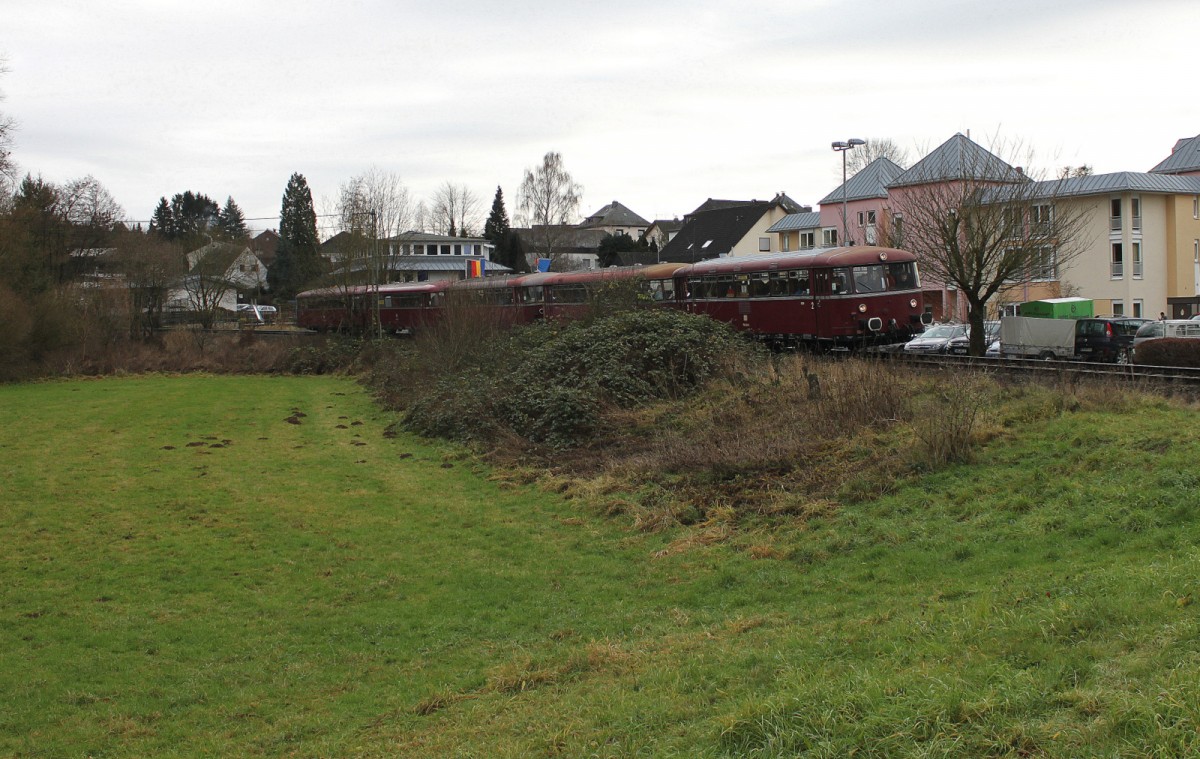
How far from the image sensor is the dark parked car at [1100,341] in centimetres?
3000

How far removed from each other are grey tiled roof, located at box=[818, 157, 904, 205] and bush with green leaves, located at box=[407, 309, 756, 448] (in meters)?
45.5

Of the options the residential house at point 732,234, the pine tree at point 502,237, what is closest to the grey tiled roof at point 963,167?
the residential house at point 732,234

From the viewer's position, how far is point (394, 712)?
8.23 metres

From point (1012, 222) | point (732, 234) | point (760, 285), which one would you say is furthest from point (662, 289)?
point (732, 234)

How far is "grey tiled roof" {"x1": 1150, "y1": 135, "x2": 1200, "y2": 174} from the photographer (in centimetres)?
6738

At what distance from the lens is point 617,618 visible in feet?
34.4

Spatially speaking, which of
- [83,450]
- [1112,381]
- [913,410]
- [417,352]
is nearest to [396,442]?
[83,450]

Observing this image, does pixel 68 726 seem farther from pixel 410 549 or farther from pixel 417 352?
pixel 417 352

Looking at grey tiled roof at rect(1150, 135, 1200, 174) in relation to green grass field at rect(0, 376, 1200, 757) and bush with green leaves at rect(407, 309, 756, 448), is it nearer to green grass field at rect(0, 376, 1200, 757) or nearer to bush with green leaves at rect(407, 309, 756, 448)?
bush with green leaves at rect(407, 309, 756, 448)

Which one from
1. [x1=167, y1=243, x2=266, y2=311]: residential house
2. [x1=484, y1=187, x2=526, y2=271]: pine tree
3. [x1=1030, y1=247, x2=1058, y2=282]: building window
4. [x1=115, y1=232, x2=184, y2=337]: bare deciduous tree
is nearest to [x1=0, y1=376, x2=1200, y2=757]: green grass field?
[x1=1030, y1=247, x2=1058, y2=282]: building window

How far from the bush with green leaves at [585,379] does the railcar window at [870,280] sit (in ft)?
13.8

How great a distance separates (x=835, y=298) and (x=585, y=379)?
8.25 m

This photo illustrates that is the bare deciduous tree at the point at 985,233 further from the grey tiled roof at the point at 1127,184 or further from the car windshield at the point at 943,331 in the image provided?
the grey tiled roof at the point at 1127,184

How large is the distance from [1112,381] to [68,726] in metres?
16.9
